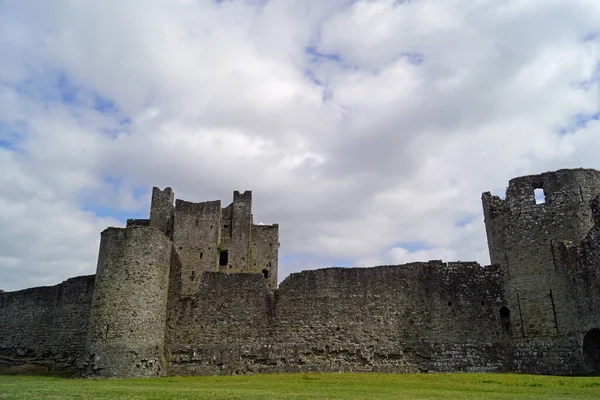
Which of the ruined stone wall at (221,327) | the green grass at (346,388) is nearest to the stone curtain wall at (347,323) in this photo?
the ruined stone wall at (221,327)

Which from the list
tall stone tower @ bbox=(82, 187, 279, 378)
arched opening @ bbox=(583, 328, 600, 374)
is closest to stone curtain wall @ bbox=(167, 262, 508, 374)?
tall stone tower @ bbox=(82, 187, 279, 378)

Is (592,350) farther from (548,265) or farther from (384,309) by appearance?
(384,309)

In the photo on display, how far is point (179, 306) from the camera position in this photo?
28.4 meters

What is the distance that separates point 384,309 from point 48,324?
2054cm

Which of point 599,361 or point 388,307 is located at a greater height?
point 388,307

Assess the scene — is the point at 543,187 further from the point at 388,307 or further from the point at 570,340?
the point at 388,307

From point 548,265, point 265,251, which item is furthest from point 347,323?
point 265,251

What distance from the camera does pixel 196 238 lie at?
44688 mm

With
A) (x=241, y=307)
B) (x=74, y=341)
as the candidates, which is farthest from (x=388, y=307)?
(x=74, y=341)

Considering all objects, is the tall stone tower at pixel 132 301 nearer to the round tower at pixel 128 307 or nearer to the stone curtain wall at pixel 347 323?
the round tower at pixel 128 307

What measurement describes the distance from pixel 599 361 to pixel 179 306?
20.0 m

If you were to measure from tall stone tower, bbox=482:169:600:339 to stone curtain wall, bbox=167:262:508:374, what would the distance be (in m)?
1.14

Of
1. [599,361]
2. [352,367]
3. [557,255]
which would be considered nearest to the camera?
[599,361]

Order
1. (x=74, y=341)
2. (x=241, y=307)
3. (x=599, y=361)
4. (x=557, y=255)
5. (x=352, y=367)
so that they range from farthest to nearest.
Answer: (x=74, y=341) < (x=241, y=307) < (x=352, y=367) < (x=557, y=255) < (x=599, y=361)
